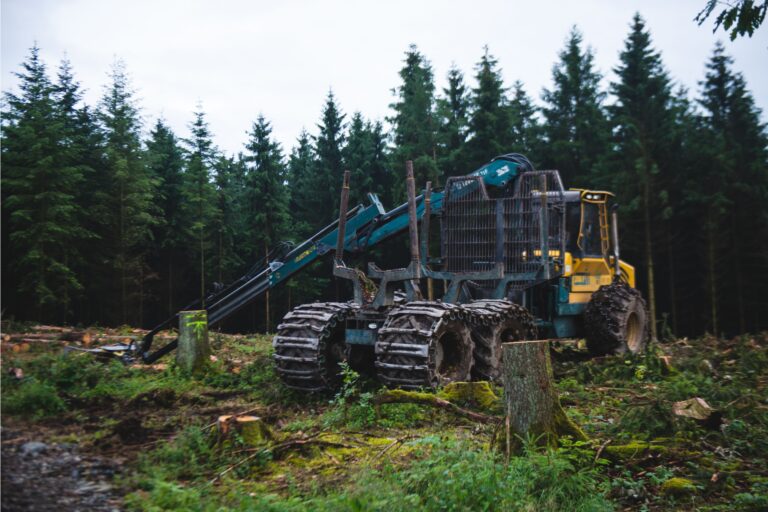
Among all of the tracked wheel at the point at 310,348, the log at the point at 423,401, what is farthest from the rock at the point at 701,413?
the tracked wheel at the point at 310,348

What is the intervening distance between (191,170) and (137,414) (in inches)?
1083

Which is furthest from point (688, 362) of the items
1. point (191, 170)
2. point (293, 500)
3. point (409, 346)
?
point (191, 170)

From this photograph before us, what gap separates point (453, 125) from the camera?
31.9 meters

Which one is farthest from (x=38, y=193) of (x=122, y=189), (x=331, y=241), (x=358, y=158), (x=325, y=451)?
(x=358, y=158)

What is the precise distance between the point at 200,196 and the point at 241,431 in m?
27.0

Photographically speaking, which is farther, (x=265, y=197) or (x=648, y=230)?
(x=265, y=197)

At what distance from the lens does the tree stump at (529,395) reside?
17.5 ft

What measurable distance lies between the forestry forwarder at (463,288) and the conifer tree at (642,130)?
613 inches

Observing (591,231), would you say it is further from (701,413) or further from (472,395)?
(701,413)

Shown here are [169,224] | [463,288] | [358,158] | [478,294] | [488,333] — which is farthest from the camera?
[358,158]

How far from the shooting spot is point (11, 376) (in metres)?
6.15

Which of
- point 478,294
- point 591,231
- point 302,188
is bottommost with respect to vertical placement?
point 478,294

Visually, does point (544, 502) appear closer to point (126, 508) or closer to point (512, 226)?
point (126, 508)

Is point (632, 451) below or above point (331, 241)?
below
